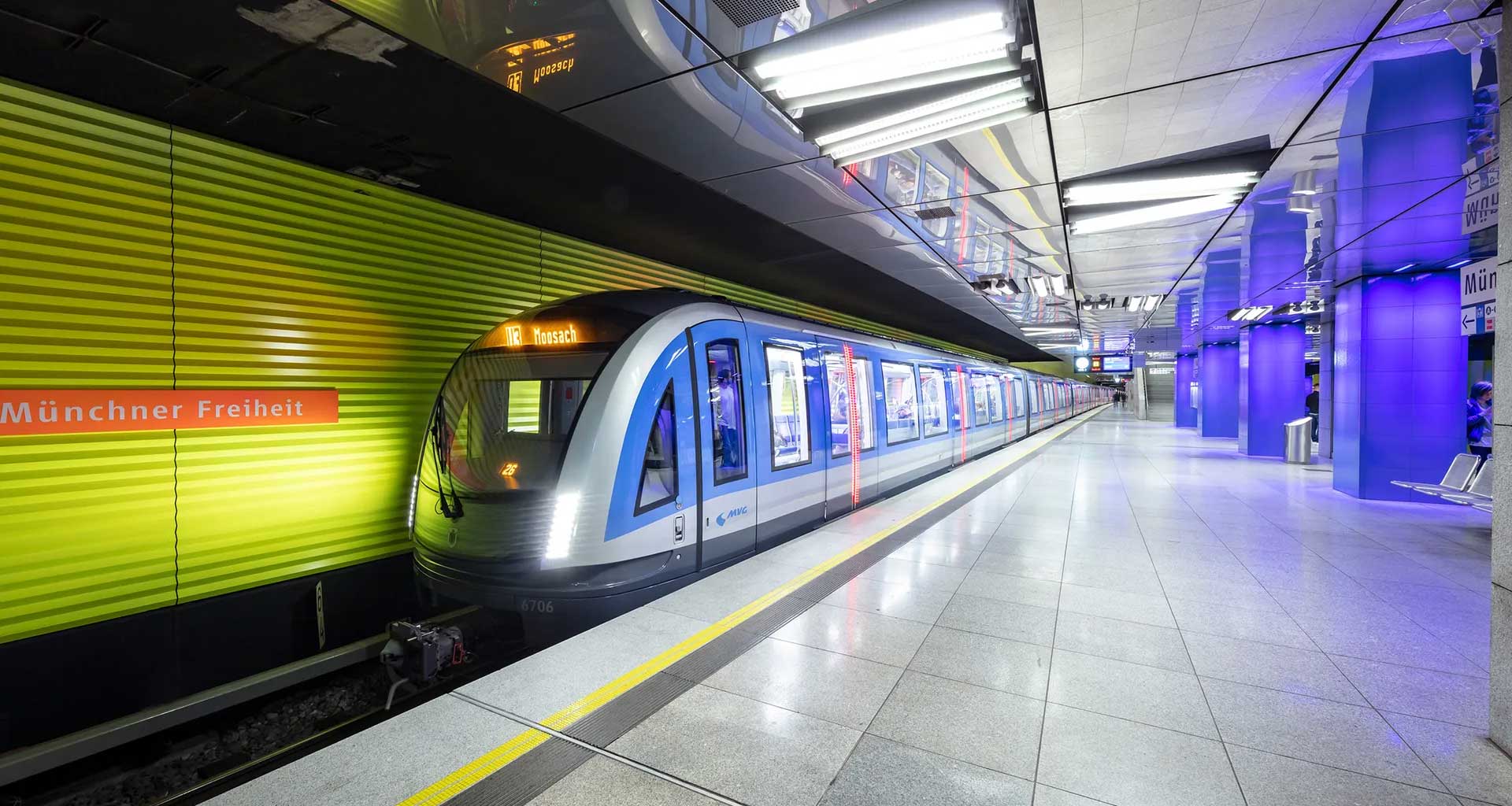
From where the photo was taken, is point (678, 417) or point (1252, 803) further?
point (678, 417)

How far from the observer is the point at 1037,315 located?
14211 mm

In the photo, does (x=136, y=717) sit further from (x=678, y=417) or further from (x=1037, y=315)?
(x=1037, y=315)

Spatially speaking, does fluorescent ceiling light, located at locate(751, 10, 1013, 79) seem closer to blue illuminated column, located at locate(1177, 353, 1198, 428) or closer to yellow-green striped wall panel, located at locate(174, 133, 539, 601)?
yellow-green striped wall panel, located at locate(174, 133, 539, 601)

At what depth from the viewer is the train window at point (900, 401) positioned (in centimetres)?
864

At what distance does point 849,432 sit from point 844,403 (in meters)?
0.37

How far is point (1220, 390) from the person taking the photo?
18.6 metres

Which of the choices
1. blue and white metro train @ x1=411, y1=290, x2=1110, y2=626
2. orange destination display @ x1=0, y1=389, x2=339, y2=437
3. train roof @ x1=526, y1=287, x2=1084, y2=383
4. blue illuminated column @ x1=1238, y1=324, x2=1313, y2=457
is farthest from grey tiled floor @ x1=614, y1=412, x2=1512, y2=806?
blue illuminated column @ x1=1238, y1=324, x2=1313, y2=457

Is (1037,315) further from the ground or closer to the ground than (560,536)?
further from the ground

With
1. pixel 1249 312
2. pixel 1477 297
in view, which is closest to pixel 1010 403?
pixel 1249 312

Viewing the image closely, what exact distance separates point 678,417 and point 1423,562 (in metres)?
6.47

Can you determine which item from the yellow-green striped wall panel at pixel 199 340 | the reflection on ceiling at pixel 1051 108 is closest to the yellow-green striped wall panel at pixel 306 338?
the yellow-green striped wall panel at pixel 199 340

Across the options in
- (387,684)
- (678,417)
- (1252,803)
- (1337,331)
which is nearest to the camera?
(1252,803)

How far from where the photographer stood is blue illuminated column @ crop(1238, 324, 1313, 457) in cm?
1336

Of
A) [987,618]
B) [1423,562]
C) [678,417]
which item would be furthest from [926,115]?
[1423,562]
